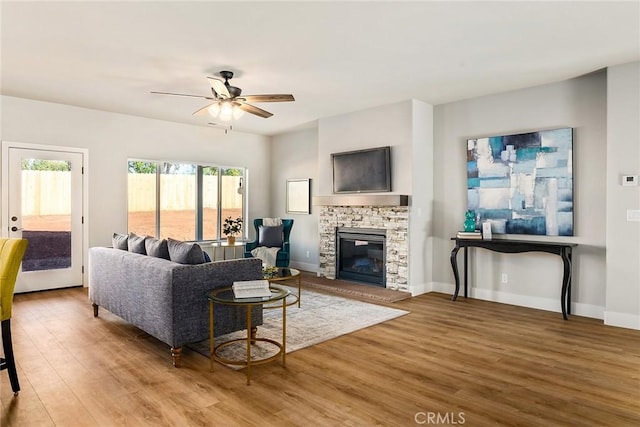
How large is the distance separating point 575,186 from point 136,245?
192 inches

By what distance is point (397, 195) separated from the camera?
551 centimetres

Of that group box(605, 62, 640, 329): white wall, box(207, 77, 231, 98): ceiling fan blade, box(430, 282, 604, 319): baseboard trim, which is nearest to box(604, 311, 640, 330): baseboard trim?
box(605, 62, 640, 329): white wall

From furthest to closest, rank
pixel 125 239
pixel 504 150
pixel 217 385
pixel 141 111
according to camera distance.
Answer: pixel 141 111
pixel 504 150
pixel 125 239
pixel 217 385

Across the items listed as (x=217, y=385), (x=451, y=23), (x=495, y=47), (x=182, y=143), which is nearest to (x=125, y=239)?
(x=217, y=385)

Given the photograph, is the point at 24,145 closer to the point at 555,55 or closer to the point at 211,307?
the point at 211,307

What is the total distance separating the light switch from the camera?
4.00m

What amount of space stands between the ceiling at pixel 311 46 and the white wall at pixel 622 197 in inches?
12.0

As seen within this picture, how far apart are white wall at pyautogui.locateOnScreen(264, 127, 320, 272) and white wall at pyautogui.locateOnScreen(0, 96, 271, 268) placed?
1020 mm

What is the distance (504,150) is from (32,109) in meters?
6.48

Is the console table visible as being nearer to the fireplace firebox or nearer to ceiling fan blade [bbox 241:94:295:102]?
the fireplace firebox

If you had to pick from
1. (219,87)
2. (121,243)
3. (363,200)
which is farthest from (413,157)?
(121,243)

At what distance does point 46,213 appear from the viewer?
5.71 metres

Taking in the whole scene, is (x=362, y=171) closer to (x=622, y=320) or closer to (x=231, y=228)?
(x=231, y=228)

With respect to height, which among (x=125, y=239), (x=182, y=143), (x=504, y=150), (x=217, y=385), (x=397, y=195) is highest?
(x=182, y=143)
